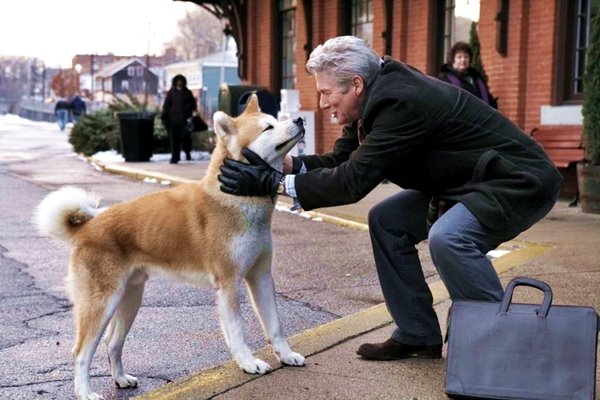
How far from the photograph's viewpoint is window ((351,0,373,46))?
1545cm

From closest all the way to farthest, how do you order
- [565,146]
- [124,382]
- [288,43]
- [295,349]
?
1. [124,382]
2. [295,349]
3. [565,146]
4. [288,43]

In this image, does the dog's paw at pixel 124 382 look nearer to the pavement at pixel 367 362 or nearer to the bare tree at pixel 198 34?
the pavement at pixel 367 362

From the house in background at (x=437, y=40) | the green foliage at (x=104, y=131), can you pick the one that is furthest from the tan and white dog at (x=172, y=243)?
the green foliage at (x=104, y=131)

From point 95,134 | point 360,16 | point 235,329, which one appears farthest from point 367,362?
point 95,134

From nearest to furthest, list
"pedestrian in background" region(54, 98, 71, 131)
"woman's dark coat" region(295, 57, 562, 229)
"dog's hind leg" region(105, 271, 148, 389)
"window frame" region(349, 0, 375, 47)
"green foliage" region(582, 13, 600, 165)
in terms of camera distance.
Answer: "woman's dark coat" region(295, 57, 562, 229), "dog's hind leg" region(105, 271, 148, 389), "green foliage" region(582, 13, 600, 165), "window frame" region(349, 0, 375, 47), "pedestrian in background" region(54, 98, 71, 131)

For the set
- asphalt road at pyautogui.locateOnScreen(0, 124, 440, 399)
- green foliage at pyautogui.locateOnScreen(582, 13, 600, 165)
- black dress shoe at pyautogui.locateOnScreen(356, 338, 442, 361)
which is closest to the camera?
black dress shoe at pyautogui.locateOnScreen(356, 338, 442, 361)

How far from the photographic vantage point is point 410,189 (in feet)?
13.8

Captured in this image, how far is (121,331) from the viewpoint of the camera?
4.14 metres

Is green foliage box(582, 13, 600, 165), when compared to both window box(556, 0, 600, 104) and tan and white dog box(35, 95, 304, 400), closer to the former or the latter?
window box(556, 0, 600, 104)

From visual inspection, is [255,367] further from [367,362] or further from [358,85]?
[358,85]

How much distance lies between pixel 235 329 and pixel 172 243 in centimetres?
53

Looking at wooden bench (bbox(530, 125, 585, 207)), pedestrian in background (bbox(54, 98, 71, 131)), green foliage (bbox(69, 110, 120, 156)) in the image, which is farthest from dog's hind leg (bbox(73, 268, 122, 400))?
pedestrian in background (bbox(54, 98, 71, 131))

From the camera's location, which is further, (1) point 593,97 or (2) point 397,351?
(1) point 593,97

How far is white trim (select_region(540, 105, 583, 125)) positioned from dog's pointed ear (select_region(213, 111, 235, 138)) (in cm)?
774
